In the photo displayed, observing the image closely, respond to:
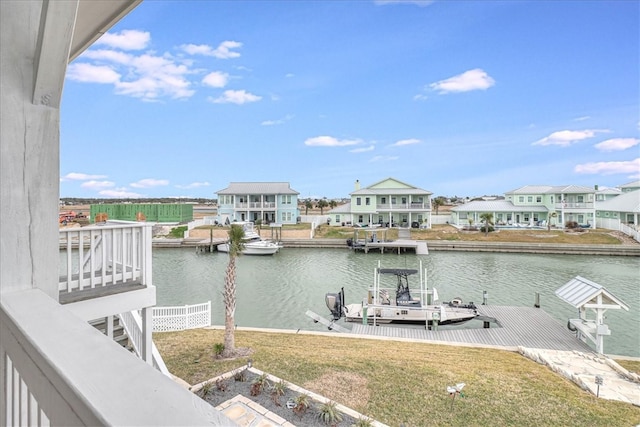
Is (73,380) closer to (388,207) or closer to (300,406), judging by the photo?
(300,406)

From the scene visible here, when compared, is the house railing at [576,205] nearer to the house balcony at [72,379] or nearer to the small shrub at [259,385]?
the small shrub at [259,385]

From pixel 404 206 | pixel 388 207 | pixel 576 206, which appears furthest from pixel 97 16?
pixel 576 206

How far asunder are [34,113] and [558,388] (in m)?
7.77

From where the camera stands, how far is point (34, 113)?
4.75 feet

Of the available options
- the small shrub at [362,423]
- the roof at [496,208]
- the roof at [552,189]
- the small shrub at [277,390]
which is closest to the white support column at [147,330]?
the small shrub at [277,390]

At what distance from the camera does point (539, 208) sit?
1451 inches

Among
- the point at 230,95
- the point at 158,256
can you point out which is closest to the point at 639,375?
the point at 158,256

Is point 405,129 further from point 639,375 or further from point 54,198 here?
point 54,198

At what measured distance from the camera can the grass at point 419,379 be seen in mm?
4859

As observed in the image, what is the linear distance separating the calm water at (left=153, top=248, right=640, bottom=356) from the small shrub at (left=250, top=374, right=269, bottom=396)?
5.51 m

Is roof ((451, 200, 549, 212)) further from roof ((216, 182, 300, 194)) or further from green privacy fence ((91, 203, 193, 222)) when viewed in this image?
green privacy fence ((91, 203, 193, 222))

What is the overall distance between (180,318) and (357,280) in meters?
9.96

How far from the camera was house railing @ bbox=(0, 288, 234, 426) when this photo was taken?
54 cm

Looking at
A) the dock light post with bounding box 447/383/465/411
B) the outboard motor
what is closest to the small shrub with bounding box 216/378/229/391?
the dock light post with bounding box 447/383/465/411
